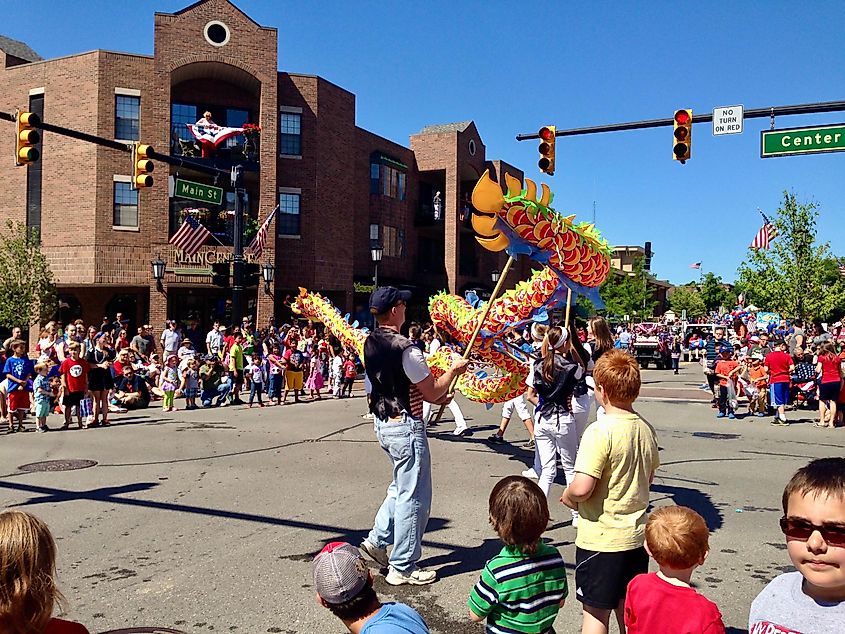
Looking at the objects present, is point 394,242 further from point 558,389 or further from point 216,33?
point 558,389

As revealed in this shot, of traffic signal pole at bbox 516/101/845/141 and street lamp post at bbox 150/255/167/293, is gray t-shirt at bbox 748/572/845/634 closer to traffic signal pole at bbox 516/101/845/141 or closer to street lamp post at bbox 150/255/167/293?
traffic signal pole at bbox 516/101/845/141

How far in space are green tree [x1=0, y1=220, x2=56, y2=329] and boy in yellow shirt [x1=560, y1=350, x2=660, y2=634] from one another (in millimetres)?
25228

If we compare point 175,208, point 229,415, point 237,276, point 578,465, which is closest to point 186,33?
point 175,208

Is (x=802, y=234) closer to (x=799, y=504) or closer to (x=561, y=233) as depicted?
(x=561, y=233)

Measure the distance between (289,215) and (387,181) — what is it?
8672mm

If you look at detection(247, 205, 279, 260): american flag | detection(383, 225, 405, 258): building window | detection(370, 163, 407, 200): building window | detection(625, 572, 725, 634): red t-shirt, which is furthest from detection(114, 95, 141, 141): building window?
detection(625, 572, 725, 634): red t-shirt

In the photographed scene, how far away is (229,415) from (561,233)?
9013mm

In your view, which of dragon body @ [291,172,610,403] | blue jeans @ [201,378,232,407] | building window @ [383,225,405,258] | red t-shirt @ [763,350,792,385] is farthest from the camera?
building window @ [383,225,405,258]

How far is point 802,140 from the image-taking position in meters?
12.0

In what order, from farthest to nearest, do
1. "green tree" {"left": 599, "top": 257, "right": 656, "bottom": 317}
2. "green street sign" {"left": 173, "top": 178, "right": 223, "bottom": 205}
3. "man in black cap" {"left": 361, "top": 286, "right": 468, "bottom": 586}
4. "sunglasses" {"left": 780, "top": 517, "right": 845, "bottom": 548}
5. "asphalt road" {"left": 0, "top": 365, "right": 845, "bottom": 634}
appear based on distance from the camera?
"green tree" {"left": 599, "top": 257, "right": 656, "bottom": 317}, "green street sign" {"left": 173, "top": 178, "right": 223, "bottom": 205}, "man in black cap" {"left": 361, "top": 286, "right": 468, "bottom": 586}, "asphalt road" {"left": 0, "top": 365, "right": 845, "bottom": 634}, "sunglasses" {"left": 780, "top": 517, "right": 845, "bottom": 548}

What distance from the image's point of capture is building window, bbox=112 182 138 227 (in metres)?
26.0

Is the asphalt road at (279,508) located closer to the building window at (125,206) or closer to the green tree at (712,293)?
the building window at (125,206)

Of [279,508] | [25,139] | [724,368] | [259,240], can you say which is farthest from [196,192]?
[724,368]

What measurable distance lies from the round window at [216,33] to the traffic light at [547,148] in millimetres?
17354
